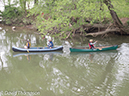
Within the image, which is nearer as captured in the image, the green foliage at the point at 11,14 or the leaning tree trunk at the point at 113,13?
the leaning tree trunk at the point at 113,13

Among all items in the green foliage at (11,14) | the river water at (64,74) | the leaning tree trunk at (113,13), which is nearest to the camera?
the river water at (64,74)

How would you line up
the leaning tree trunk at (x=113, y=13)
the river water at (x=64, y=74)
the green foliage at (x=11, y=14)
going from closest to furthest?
1. the river water at (x=64, y=74)
2. the leaning tree trunk at (x=113, y=13)
3. the green foliage at (x=11, y=14)

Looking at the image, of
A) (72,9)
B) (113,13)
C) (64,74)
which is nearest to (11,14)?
(72,9)

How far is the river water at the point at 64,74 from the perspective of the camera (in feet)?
23.9

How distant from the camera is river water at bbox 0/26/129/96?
7.28 m

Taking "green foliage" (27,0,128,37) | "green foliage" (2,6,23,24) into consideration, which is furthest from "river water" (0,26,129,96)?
"green foliage" (2,6,23,24)

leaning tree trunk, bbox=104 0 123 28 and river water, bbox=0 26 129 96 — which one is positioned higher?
leaning tree trunk, bbox=104 0 123 28

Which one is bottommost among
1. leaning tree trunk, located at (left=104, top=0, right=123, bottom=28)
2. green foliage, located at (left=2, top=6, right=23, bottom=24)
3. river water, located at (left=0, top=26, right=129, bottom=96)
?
river water, located at (left=0, top=26, right=129, bottom=96)

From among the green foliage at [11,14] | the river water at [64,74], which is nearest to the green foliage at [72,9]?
the river water at [64,74]

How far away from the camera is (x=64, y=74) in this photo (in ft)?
29.6

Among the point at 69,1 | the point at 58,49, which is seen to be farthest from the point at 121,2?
the point at 58,49

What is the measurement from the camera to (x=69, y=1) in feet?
43.1

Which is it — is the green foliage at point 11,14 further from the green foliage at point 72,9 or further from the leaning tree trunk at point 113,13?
the leaning tree trunk at point 113,13

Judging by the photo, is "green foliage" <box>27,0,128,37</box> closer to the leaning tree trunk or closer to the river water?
the leaning tree trunk
